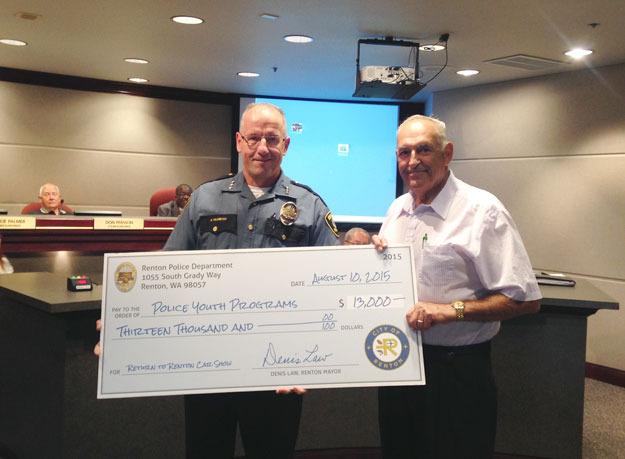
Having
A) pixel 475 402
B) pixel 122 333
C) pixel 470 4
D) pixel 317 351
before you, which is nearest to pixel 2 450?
pixel 122 333

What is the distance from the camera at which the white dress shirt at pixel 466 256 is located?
1.88 m

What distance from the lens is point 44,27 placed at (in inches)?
196

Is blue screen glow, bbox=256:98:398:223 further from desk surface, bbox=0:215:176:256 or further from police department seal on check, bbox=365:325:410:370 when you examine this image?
police department seal on check, bbox=365:325:410:370

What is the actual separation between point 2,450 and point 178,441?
0.95 m

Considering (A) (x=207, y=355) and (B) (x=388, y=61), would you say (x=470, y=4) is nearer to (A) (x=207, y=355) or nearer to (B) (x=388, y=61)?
(B) (x=388, y=61)

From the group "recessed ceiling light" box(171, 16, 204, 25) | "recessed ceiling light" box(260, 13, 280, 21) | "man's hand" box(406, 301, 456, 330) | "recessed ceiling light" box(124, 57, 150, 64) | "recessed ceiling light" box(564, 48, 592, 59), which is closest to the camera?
"man's hand" box(406, 301, 456, 330)

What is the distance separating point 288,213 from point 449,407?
30.6 inches

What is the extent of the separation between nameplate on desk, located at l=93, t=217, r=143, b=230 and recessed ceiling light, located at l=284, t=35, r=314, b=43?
186 cm

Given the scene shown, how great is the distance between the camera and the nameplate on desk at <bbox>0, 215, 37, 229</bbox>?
448cm

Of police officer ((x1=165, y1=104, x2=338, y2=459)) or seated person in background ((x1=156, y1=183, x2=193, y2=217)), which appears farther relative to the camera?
seated person in background ((x1=156, y1=183, x2=193, y2=217))

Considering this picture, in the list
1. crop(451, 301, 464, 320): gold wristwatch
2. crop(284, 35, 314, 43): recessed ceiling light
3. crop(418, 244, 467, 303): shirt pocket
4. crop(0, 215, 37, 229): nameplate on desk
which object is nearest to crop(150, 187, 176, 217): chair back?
crop(0, 215, 37, 229): nameplate on desk

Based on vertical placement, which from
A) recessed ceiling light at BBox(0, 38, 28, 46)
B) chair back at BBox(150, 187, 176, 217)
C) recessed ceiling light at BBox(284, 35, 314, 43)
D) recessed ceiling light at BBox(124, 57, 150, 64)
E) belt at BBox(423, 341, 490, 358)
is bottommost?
belt at BBox(423, 341, 490, 358)

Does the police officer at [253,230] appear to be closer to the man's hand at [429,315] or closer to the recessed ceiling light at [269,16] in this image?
the man's hand at [429,315]

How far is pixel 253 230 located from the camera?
6.64 ft
